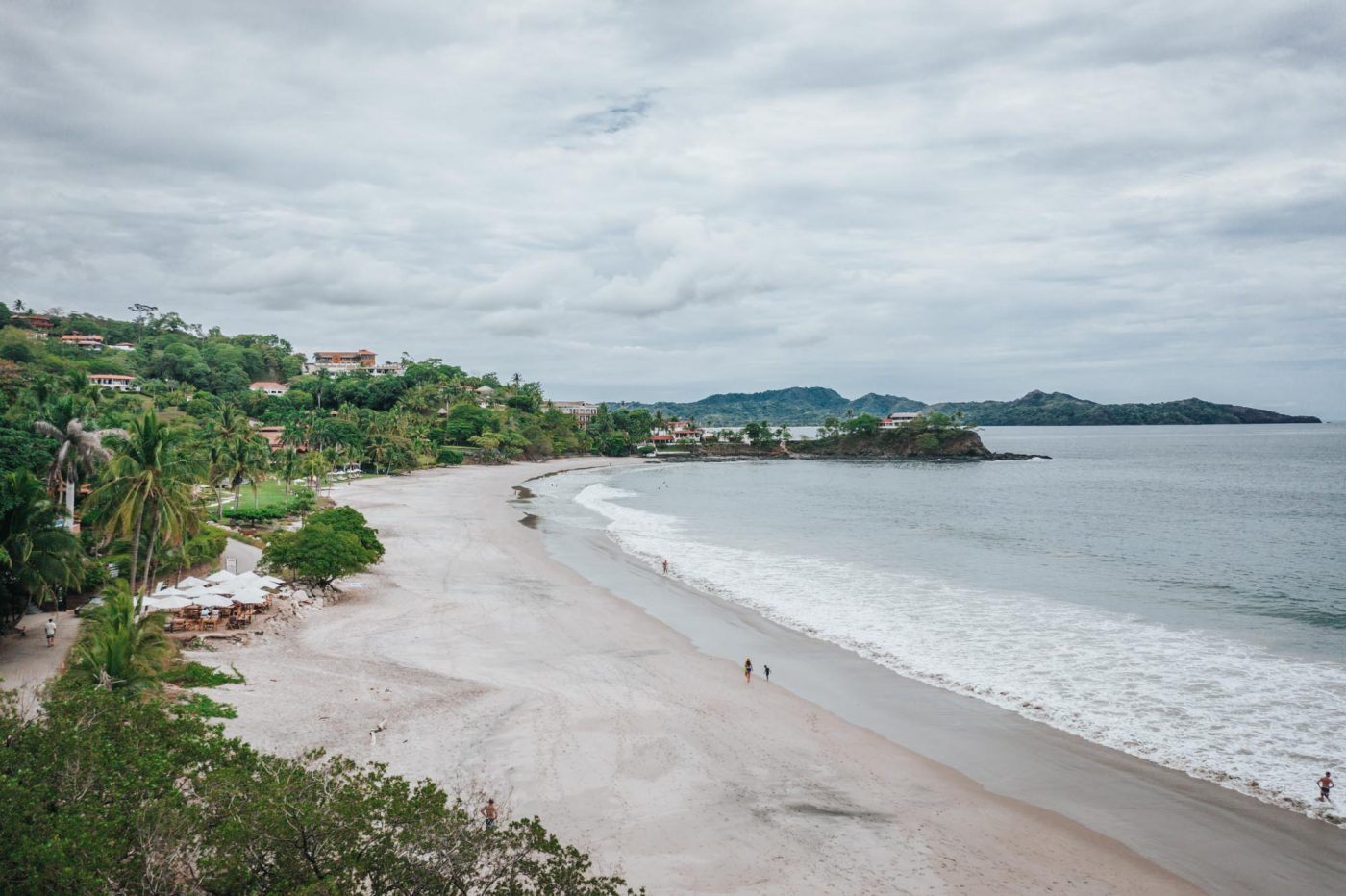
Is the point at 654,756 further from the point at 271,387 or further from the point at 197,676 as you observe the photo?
the point at 271,387

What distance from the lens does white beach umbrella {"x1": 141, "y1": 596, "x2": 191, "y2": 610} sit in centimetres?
2609

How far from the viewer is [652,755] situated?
1886cm

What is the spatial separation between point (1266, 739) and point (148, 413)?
Answer: 33.4 m

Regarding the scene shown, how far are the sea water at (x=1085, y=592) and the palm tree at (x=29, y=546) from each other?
26.1 meters

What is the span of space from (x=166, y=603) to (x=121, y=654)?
9911mm

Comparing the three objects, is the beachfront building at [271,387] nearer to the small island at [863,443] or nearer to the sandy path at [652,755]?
the small island at [863,443]

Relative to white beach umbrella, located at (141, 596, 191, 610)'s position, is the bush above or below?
above

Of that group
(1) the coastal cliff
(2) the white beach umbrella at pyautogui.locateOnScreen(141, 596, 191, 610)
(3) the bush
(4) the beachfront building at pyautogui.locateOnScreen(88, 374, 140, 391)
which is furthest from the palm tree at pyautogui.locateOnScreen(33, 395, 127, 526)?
(1) the coastal cliff

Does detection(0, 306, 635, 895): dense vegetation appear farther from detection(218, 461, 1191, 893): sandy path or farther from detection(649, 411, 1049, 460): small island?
detection(649, 411, 1049, 460): small island

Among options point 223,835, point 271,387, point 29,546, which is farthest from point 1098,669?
point 271,387

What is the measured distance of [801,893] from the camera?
43.8 ft

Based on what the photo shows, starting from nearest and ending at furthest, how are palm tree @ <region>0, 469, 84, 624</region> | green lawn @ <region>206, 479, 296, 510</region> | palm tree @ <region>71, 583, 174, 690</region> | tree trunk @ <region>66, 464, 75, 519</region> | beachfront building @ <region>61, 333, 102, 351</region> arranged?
palm tree @ <region>71, 583, 174, 690</region>
palm tree @ <region>0, 469, 84, 624</region>
tree trunk @ <region>66, 464, 75, 519</region>
green lawn @ <region>206, 479, 296, 510</region>
beachfront building @ <region>61, 333, 102, 351</region>

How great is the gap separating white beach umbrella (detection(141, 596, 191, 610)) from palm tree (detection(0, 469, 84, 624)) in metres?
2.20

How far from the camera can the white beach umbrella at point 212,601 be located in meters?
26.7
